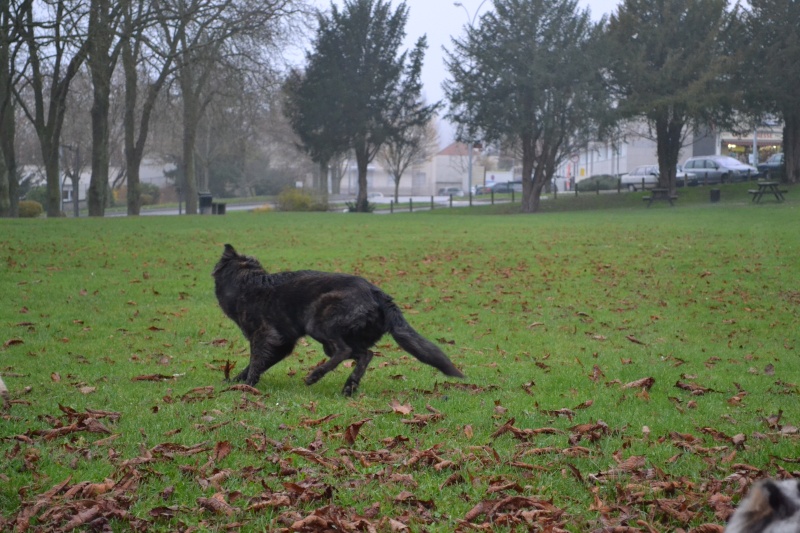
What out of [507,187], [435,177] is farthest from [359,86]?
[435,177]

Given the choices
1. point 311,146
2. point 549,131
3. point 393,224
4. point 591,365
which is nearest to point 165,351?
point 591,365

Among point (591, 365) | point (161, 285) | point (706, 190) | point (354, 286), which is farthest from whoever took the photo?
point (706, 190)

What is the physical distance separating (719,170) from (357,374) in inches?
2319

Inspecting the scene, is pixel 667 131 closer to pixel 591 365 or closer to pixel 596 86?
pixel 596 86

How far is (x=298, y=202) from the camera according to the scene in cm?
5191

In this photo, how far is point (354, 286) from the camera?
26.8 feet

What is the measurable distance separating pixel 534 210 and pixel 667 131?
9.23 metres

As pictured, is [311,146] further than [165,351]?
Yes

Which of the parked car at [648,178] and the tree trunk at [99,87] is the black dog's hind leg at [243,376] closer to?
the tree trunk at [99,87]

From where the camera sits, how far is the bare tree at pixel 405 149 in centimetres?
5647

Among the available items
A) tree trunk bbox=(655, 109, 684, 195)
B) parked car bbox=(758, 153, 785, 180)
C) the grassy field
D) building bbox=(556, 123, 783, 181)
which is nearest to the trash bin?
tree trunk bbox=(655, 109, 684, 195)

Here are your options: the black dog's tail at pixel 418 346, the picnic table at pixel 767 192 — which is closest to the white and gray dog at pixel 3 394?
the black dog's tail at pixel 418 346

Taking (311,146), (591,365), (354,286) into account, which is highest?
(311,146)

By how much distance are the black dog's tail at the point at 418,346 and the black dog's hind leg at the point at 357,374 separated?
1.42 ft
